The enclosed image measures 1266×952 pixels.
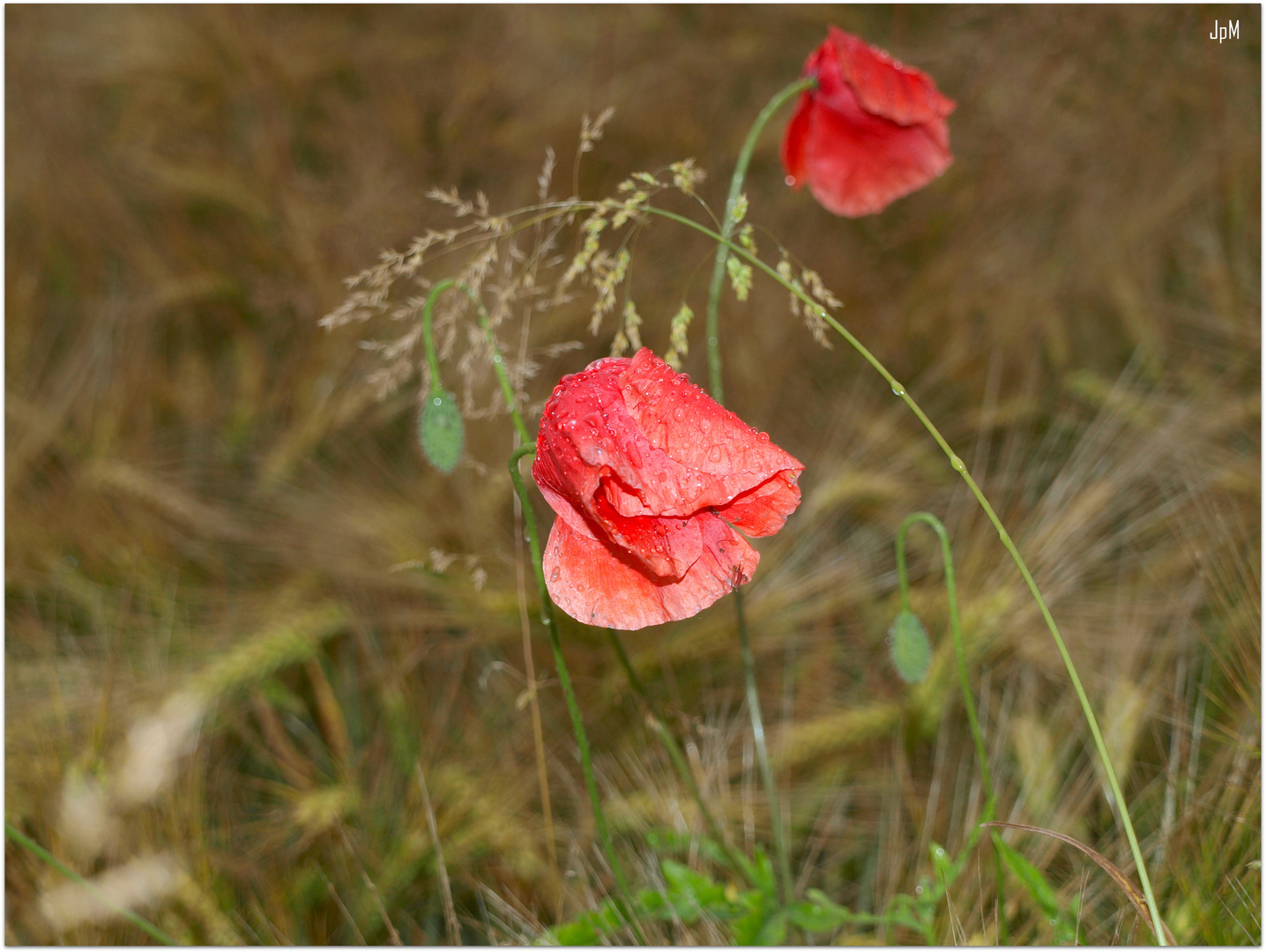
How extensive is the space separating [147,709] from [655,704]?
1.58ft

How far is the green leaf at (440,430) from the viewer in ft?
1.44

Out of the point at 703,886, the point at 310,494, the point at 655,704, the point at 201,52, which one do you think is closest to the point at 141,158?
the point at 201,52

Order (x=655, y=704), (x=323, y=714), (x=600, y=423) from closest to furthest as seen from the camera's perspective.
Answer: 1. (x=600, y=423)
2. (x=655, y=704)
3. (x=323, y=714)

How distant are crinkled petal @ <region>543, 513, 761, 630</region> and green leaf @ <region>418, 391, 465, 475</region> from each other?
10cm

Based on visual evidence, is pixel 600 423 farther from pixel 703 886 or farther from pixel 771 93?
pixel 771 93

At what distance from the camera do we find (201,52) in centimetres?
131

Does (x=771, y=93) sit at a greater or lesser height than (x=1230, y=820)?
greater

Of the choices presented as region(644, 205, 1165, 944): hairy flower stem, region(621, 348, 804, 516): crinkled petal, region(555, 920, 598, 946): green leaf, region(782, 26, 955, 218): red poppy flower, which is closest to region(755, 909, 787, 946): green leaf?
region(555, 920, 598, 946): green leaf

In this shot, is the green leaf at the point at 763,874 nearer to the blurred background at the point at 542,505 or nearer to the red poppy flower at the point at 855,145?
the blurred background at the point at 542,505

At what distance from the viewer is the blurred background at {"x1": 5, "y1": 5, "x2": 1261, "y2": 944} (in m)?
0.69

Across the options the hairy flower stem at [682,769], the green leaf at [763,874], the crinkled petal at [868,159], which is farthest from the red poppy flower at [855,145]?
the green leaf at [763,874]

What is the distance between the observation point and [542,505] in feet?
3.01

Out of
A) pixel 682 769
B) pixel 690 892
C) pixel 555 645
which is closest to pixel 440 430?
pixel 555 645

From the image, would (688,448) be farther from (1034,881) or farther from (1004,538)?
(1034,881)
